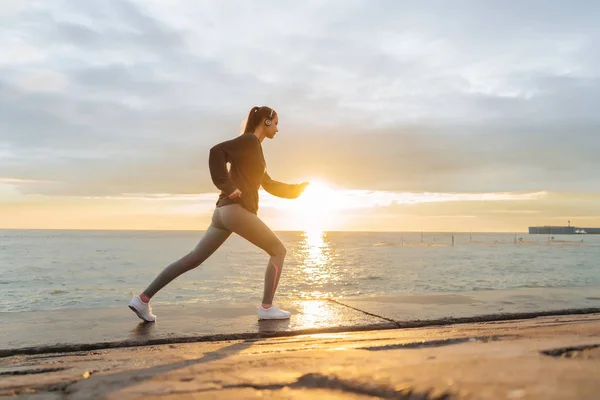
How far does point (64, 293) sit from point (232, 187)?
1711 cm

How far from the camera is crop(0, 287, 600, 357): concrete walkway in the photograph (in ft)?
A: 12.5

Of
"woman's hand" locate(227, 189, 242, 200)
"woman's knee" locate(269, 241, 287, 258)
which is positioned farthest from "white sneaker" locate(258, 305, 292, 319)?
"woman's hand" locate(227, 189, 242, 200)

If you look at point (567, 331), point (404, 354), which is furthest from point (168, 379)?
point (567, 331)

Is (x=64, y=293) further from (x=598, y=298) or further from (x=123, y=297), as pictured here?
(x=598, y=298)

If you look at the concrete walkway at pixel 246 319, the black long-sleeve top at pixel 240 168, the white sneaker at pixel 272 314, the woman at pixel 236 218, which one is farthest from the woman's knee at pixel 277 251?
the concrete walkway at pixel 246 319

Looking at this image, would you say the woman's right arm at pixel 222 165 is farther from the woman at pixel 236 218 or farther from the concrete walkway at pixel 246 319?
the concrete walkway at pixel 246 319

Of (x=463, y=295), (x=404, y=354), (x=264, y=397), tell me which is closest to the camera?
(x=264, y=397)

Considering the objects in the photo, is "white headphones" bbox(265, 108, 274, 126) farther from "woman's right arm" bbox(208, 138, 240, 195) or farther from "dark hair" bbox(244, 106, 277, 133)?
"woman's right arm" bbox(208, 138, 240, 195)

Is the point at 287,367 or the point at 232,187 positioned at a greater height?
the point at 232,187

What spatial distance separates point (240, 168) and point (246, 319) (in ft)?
4.84

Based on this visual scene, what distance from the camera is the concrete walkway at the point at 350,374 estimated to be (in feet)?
6.21

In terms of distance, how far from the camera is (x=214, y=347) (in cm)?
353

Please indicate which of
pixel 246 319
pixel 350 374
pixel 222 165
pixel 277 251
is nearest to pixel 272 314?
pixel 246 319

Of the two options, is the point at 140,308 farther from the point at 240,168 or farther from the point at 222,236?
the point at 240,168
